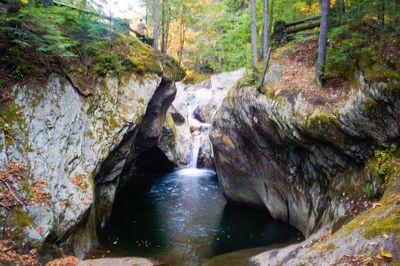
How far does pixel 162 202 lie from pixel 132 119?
27.3 ft

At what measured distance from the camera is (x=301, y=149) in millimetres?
14344

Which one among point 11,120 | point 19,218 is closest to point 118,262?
point 19,218

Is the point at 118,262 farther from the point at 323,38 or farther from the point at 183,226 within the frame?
the point at 323,38

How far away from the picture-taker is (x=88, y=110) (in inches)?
536

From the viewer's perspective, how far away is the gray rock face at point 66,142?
10.6m

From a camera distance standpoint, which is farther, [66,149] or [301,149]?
[301,149]

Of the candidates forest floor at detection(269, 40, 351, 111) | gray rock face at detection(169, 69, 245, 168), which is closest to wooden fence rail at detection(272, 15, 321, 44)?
forest floor at detection(269, 40, 351, 111)

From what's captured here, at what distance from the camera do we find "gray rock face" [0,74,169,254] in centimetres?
1062

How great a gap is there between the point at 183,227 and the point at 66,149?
7860 mm

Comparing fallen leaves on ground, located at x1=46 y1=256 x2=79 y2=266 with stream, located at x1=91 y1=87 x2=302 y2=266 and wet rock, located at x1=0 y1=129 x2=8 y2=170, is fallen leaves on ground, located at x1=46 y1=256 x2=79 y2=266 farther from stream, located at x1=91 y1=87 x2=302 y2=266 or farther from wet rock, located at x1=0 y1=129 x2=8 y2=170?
wet rock, located at x1=0 y1=129 x2=8 y2=170

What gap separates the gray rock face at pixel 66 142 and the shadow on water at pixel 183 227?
2393 mm

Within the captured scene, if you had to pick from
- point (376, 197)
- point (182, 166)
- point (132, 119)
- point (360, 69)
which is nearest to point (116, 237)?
point (132, 119)

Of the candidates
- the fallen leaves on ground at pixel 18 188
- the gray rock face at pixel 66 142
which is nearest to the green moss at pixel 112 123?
the gray rock face at pixel 66 142

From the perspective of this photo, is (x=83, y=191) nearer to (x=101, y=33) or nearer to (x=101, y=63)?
(x=101, y=63)
